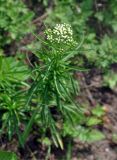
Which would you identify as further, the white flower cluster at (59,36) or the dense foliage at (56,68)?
the dense foliage at (56,68)

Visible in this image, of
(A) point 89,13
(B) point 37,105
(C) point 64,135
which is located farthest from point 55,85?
(A) point 89,13

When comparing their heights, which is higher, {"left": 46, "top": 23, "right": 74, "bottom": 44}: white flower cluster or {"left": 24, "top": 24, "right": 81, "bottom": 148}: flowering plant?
{"left": 46, "top": 23, "right": 74, "bottom": 44}: white flower cluster

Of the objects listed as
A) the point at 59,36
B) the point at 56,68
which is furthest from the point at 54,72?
the point at 59,36

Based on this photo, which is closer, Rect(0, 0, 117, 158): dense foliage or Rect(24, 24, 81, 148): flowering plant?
Rect(24, 24, 81, 148): flowering plant

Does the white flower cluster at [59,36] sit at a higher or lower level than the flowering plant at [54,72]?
higher

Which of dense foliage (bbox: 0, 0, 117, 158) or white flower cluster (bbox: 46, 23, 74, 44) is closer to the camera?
white flower cluster (bbox: 46, 23, 74, 44)

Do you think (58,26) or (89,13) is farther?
(89,13)

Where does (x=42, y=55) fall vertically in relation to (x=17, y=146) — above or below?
above

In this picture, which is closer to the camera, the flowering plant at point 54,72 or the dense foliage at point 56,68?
the flowering plant at point 54,72

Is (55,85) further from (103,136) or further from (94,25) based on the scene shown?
(94,25)

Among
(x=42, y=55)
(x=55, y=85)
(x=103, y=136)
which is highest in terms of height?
(x=42, y=55)

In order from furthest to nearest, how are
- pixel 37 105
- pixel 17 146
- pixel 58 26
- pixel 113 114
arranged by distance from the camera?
pixel 113 114
pixel 17 146
pixel 37 105
pixel 58 26
